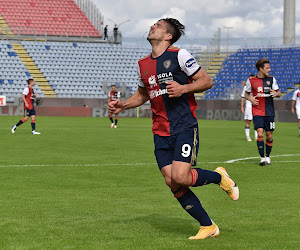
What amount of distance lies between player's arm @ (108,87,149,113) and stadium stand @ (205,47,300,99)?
38.8 meters

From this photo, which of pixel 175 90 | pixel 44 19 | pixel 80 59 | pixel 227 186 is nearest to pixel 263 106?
pixel 227 186

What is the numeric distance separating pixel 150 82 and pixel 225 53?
160ft

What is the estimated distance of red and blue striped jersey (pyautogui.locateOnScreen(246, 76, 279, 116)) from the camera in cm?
1304

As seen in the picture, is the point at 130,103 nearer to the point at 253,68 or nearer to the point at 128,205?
the point at 128,205

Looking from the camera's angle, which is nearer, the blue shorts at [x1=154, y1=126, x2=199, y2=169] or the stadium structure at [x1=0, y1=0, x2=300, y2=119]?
the blue shorts at [x1=154, y1=126, x2=199, y2=169]

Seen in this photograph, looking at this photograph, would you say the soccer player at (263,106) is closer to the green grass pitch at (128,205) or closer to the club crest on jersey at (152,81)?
the green grass pitch at (128,205)

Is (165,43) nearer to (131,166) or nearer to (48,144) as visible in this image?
(131,166)

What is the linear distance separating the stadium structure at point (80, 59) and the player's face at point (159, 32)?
37.7 metres

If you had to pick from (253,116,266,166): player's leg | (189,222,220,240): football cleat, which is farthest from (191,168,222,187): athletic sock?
(253,116,266,166): player's leg

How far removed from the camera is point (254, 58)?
50.8 m

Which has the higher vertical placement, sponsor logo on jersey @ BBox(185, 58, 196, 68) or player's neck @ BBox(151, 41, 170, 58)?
player's neck @ BBox(151, 41, 170, 58)

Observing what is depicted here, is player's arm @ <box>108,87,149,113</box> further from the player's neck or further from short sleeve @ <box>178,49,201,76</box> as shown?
Answer: short sleeve @ <box>178,49,201,76</box>

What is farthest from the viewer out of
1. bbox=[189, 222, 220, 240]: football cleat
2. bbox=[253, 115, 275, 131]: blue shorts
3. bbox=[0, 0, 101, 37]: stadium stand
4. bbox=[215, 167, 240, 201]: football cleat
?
bbox=[0, 0, 101, 37]: stadium stand

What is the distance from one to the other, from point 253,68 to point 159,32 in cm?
4422
